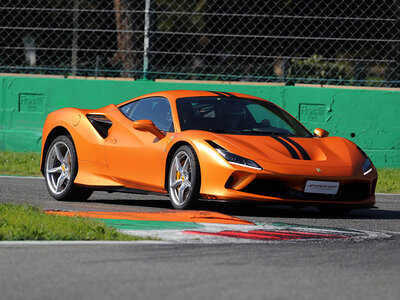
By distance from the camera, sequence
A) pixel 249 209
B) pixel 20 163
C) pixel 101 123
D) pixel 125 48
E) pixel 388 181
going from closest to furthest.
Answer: pixel 249 209
pixel 101 123
pixel 388 181
pixel 20 163
pixel 125 48

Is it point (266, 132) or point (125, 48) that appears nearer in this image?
point (266, 132)

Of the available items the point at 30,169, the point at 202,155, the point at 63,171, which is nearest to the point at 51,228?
the point at 202,155

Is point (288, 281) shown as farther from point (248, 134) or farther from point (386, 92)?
point (386, 92)

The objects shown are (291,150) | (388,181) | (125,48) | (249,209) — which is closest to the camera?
(291,150)

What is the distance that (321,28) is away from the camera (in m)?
14.6

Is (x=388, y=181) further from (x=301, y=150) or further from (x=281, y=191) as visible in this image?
(x=281, y=191)

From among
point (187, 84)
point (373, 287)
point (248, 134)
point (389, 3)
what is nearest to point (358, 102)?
point (389, 3)

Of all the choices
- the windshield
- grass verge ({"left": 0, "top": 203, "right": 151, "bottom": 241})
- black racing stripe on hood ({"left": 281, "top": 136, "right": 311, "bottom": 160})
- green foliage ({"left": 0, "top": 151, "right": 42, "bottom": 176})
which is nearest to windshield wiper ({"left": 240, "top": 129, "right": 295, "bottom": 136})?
the windshield

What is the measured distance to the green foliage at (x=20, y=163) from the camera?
13.2 meters

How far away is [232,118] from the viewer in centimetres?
941

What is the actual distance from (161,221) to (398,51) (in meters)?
8.10

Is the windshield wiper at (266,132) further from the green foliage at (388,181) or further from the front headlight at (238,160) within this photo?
the green foliage at (388,181)

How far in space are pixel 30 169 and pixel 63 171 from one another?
11.4ft

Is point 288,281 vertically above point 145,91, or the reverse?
point 145,91
